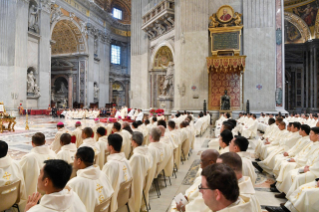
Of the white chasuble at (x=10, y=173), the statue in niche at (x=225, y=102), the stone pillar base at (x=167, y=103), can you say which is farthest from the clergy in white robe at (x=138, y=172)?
the stone pillar base at (x=167, y=103)

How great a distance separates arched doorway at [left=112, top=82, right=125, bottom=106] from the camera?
3333 centimetres

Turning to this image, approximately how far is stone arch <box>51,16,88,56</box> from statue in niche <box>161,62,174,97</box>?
482 inches

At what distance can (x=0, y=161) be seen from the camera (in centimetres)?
270

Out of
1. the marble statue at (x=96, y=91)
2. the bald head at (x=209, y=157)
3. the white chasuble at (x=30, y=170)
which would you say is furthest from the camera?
the marble statue at (x=96, y=91)

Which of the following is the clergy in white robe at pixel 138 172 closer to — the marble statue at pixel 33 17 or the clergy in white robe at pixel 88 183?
the clergy in white robe at pixel 88 183

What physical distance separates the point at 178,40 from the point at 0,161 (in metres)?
15.2

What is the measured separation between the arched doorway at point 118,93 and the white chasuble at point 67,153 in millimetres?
29552

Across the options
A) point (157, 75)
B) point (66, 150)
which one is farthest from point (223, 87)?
point (66, 150)

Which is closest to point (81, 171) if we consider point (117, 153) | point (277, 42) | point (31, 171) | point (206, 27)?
point (117, 153)

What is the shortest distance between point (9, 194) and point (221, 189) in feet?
7.93

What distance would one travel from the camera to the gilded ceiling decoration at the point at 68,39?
2493 centimetres

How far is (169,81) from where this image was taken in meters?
18.9

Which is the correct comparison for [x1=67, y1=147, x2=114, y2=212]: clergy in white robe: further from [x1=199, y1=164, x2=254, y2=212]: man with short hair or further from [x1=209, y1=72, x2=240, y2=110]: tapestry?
[x1=209, y1=72, x2=240, y2=110]: tapestry

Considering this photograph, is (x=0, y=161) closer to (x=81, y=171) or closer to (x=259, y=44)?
(x=81, y=171)
